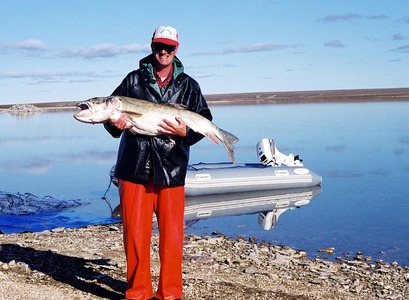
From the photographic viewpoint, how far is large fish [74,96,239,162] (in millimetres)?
4801

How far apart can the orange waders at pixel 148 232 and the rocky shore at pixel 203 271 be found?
0.69m

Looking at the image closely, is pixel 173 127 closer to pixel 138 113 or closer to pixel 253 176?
pixel 138 113

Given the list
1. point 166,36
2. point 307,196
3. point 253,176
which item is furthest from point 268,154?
point 166,36

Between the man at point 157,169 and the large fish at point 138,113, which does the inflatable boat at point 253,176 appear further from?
the large fish at point 138,113

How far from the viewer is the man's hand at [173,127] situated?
494 cm

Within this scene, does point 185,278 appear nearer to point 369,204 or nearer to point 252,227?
point 252,227

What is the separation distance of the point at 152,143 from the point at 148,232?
782 mm

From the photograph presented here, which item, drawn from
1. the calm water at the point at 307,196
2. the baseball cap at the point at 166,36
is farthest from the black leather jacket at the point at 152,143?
the calm water at the point at 307,196

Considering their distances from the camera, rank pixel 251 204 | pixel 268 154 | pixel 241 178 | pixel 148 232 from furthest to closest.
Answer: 1. pixel 268 154
2. pixel 241 178
3. pixel 251 204
4. pixel 148 232

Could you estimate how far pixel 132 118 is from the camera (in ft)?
16.0

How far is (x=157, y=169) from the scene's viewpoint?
5.04 metres

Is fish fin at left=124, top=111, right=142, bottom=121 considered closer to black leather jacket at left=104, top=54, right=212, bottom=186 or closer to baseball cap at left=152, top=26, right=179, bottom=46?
black leather jacket at left=104, top=54, right=212, bottom=186

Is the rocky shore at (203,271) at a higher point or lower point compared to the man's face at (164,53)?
lower

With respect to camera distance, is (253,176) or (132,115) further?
(253,176)
